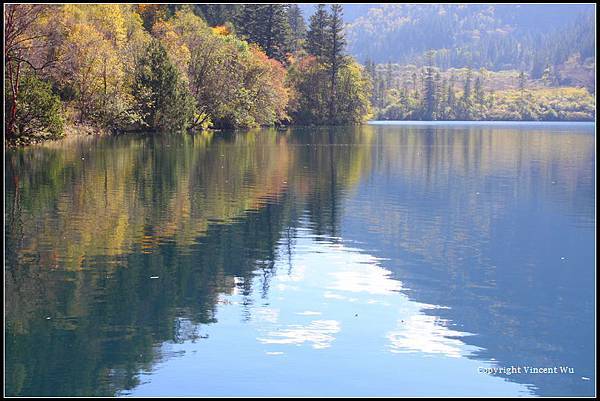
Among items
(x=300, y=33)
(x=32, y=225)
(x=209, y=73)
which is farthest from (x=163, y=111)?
(x=300, y=33)

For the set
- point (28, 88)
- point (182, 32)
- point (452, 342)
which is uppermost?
point (182, 32)

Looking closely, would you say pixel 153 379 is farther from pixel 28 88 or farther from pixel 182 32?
pixel 182 32

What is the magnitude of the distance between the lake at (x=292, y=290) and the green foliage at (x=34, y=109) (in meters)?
14.8

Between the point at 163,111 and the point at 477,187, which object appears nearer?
the point at 477,187

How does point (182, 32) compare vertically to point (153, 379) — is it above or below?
above

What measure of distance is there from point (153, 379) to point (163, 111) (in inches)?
2447

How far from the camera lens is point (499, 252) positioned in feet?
64.6

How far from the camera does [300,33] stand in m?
144

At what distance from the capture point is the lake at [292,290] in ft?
35.7

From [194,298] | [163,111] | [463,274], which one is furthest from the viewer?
[163,111]

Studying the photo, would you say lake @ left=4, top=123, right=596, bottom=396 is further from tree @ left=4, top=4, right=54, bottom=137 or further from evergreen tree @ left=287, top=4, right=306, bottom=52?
evergreen tree @ left=287, top=4, right=306, bottom=52

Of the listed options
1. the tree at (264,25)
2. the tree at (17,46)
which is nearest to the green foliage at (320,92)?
the tree at (264,25)

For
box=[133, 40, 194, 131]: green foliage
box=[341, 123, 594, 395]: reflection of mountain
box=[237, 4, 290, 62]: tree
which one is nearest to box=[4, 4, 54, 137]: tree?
box=[133, 40, 194, 131]: green foliage

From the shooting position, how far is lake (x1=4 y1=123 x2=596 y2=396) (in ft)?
35.7
